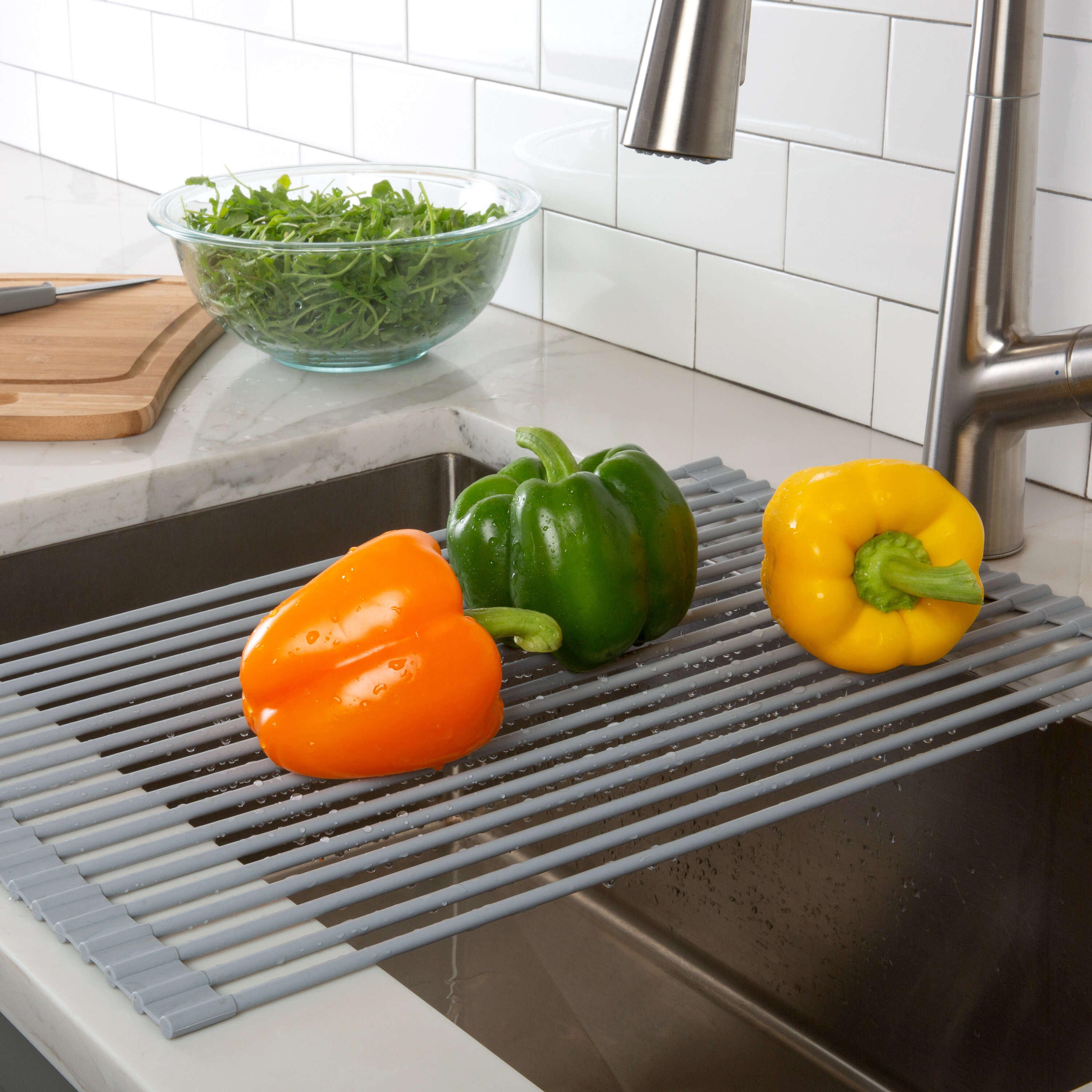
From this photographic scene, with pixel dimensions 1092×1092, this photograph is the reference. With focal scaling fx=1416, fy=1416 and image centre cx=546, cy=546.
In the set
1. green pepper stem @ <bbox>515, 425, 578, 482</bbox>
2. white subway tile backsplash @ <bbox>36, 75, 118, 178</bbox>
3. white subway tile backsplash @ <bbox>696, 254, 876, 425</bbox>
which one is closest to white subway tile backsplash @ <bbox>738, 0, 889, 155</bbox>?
white subway tile backsplash @ <bbox>696, 254, 876, 425</bbox>

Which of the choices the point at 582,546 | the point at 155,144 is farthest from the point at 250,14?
the point at 582,546

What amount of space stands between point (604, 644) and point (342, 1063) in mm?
284

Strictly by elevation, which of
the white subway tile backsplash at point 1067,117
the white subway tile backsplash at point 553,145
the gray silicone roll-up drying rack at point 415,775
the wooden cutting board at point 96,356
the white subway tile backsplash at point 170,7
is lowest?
the gray silicone roll-up drying rack at point 415,775

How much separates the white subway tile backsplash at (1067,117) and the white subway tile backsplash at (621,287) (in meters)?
0.36

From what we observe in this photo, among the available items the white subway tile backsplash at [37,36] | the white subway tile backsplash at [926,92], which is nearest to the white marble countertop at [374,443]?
the white subway tile backsplash at [926,92]

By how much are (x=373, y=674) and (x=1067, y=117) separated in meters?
0.61

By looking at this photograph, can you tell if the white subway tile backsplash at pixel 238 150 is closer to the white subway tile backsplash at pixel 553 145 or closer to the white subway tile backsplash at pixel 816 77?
the white subway tile backsplash at pixel 553 145

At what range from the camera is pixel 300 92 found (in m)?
1.65

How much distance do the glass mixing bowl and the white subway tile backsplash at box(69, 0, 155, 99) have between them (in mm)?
694

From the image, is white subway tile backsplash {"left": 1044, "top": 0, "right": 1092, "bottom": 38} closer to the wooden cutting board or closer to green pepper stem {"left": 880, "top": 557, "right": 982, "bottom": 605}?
green pepper stem {"left": 880, "top": 557, "right": 982, "bottom": 605}

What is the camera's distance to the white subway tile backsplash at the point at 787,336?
3.71 feet

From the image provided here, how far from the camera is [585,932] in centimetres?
99

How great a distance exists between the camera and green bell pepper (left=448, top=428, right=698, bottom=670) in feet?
2.41

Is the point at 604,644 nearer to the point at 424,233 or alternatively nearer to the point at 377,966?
the point at 377,966
